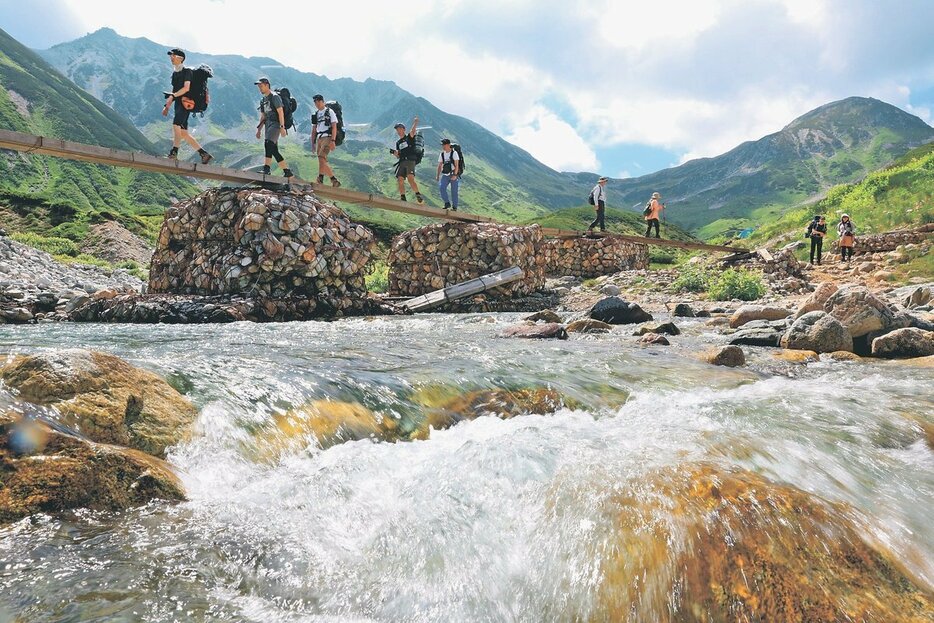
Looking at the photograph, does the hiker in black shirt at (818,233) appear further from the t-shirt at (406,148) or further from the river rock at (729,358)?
the river rock at (729,358)

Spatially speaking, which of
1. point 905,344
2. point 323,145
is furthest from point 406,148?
point 905,344

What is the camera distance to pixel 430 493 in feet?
11.2

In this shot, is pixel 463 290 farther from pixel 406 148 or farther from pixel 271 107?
pixel 271 107

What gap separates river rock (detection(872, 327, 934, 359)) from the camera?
8.44m

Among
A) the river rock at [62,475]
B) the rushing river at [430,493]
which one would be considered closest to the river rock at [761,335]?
the rushing river at [430,493]

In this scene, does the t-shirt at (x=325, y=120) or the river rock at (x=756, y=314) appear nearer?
the river rock at (x=756, y=314)

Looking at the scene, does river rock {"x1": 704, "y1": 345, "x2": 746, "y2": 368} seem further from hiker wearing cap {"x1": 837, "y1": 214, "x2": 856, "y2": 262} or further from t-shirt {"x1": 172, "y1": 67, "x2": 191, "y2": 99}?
hiker wearing cap {"x1": 837, "y1": 214, "x2": 856, "y2": 262}

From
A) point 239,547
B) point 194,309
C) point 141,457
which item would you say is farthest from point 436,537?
point 194,309

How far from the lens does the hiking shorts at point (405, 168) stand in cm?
1723

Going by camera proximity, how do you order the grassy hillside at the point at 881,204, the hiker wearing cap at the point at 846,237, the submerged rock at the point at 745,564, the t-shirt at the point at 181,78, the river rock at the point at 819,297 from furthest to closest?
the grassy hillside at the point at 881,204 < the hiker wearing cap at the point at 846,237 < the t-shirt at the point at 181,78 < the river rock at the point at 819,297 < the submerged rock at the point at 745,564

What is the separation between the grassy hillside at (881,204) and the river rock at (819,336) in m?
21.2

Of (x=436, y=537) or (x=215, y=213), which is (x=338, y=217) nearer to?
(x=215, y=213)

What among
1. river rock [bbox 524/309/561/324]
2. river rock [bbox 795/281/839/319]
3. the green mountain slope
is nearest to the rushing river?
river rock [bbox 795/281/839/319]

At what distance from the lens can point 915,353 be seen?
27.8 feet
